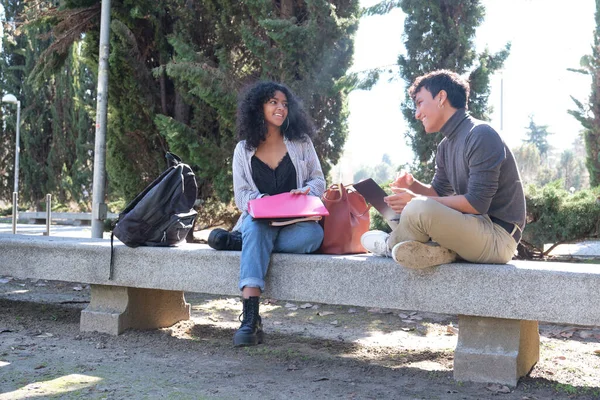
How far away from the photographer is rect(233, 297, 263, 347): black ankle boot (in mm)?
3879

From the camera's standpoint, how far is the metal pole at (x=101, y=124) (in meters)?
8.79

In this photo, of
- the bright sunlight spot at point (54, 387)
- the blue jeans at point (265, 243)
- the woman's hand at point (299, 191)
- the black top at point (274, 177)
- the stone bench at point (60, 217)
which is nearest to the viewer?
the bright sunlight spot at point (54, 387)

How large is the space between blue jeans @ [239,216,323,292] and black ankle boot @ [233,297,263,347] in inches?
4.2

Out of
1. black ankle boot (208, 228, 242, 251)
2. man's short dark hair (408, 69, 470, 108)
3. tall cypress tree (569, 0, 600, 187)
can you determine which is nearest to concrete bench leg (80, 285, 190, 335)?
black ankle boot (208, 228, 242, 251)

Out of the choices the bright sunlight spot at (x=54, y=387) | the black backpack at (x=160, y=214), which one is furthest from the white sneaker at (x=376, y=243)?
the bright sunlight spot at (x=54, y=387)

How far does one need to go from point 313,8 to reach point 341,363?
527cm

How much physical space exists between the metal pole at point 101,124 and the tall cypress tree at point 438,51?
11.5 ft

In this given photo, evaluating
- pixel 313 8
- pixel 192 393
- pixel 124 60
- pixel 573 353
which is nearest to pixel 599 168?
pixel 313 8

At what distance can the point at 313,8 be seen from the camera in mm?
8047

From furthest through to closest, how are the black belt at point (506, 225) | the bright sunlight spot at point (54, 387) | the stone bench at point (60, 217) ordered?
the stone bench at point (60, 217), the black belt at point (506, 225), the bright sunlight spot at point (54, 387)

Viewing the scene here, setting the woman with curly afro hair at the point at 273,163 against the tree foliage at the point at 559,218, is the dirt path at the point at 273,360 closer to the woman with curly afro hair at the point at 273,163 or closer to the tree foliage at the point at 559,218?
the woman with curly afro hair at the point at 273,163

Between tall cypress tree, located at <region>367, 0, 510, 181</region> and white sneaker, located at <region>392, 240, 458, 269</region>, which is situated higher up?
tall cypress tree, located at <region>367, 0, 510, 181</region>

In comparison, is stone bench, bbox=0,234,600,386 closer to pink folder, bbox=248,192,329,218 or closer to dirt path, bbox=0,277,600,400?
dirt path, bbox=0,277,600,400

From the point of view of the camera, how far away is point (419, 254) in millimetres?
3412
